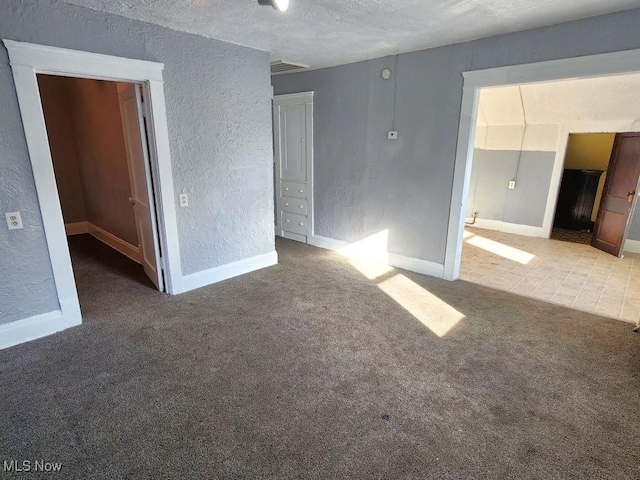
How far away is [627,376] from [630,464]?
87 cm

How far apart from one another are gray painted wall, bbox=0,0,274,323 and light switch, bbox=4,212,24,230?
0.04 metres

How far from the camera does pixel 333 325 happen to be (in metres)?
2.94

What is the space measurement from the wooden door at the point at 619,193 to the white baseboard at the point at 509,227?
865 millimetres

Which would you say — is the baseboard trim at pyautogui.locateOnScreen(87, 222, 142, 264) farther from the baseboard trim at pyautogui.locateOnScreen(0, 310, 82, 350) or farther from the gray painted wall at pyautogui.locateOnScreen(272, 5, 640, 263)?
the gray painted wall at pyautogui.locateOnScreen(272, 5, 640, 263)

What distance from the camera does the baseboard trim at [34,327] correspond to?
2580 mm

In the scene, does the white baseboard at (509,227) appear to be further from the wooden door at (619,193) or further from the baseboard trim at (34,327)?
the baseboard trim at (34,327)

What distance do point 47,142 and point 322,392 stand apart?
8.91ft

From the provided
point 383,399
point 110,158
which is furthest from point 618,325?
point 110,158

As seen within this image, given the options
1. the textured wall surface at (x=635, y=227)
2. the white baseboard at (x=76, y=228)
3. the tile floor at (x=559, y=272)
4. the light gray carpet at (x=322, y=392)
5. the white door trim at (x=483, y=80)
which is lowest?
the light gray carpet at (x=322, y=392)

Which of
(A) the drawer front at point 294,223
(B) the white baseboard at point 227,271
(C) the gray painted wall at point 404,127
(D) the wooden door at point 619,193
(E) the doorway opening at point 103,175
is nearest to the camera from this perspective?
(C) the gray painted wall at point 404,127

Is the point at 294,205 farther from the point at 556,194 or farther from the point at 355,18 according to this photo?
the point at 556,194

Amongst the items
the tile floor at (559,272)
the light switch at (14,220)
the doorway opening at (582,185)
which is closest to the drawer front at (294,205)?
the tile floor at (559,272)

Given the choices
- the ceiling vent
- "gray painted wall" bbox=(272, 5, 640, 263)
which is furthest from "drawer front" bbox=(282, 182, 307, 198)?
the ceiling vent

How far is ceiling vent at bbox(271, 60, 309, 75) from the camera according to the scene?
425 centimetres
